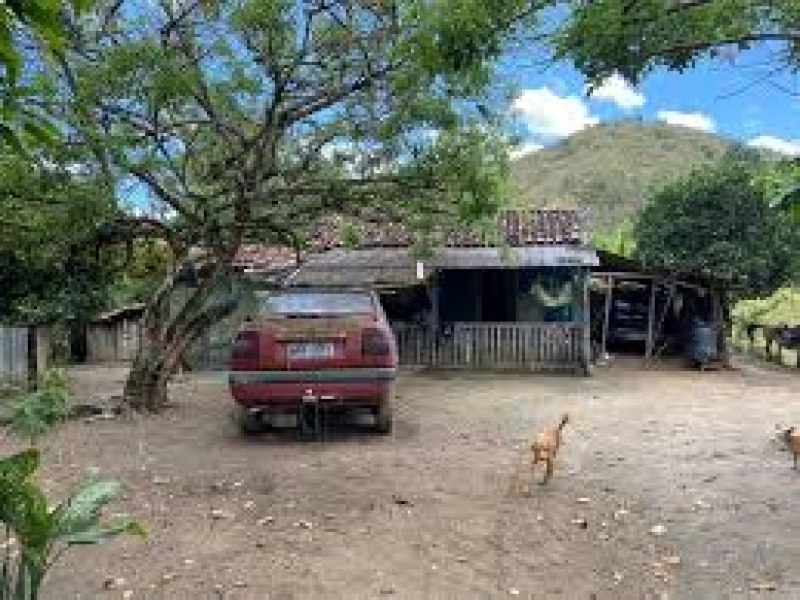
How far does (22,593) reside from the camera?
4266 millimetres

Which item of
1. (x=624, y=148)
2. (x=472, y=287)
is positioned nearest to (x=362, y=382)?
(x=472, y=287)

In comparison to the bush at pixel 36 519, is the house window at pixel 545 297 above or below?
above

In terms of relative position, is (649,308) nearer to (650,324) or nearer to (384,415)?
(650,324)

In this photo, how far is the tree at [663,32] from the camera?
7562 millimetres

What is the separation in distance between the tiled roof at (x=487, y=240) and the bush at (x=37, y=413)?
33.9 ft

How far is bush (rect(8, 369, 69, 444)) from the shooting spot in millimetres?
10133

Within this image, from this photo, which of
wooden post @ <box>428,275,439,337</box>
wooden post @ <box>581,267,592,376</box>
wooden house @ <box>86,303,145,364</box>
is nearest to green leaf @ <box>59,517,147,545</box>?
wooden post @ <box>581,267,592,376</box>

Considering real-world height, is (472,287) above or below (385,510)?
above

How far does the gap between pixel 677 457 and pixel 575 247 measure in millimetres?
12587

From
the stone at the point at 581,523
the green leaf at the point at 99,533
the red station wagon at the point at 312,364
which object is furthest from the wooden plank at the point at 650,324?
the green leaf at the point at 99,533

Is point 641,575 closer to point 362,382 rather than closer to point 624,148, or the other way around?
point 362,382

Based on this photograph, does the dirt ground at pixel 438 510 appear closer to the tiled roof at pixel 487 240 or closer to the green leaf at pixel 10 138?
the green leaf at pixel 10 138

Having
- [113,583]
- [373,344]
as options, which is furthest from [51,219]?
Answer: [113,583]

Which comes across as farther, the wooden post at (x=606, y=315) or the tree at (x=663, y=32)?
the wooden post at (x=606, y=315)
